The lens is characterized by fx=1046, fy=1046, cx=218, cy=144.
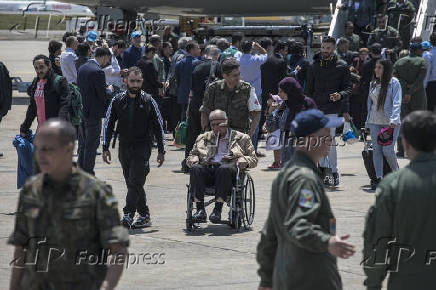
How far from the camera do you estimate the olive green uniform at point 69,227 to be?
4.62 m

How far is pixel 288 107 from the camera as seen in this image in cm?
1230

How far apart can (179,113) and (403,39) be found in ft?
27.1

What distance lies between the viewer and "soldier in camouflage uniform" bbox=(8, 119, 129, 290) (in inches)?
182

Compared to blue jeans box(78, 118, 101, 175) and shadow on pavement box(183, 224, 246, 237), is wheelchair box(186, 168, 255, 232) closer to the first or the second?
shadow on pavement box(183, 224, 246, 237)

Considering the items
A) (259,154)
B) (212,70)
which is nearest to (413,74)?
(259,154)

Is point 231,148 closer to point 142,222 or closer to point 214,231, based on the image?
point 214,231

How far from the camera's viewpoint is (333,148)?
13.4 metres

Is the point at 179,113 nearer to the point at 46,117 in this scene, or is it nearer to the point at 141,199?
the point at 46,117

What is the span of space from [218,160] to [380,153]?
3.31 meters

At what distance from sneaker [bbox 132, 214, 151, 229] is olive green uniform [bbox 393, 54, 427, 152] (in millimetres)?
6572

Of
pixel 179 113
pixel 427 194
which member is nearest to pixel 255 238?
pixel 427 194

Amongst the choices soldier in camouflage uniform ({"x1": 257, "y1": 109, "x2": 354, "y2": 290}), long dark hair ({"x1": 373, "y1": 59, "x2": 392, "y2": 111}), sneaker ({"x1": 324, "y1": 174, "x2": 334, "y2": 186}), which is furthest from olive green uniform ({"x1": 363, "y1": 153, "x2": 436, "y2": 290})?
sneaker ({"x1": 324, "y1": 174, "x2": 334, "y2": 186})

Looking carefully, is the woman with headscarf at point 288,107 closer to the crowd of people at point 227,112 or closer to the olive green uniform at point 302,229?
the crowd of people at point 227,112

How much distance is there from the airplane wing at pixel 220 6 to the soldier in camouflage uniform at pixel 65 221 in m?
31.1
